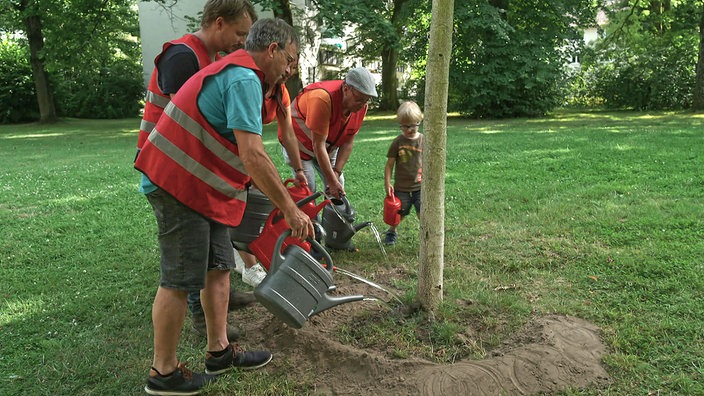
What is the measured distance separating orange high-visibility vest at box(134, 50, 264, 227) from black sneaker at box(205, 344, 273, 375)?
79 cm

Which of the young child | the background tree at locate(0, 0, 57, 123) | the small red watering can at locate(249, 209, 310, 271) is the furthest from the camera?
the background tree at locate(0, 0, 57, 123)

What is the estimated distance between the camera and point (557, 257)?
4371 mm

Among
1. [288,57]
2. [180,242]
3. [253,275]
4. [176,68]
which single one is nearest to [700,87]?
[253,275]

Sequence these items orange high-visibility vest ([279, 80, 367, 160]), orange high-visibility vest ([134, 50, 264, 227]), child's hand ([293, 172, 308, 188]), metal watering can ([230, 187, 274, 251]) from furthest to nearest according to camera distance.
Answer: orange high-visibility vest ([279, 80, 367, 160]) → child's hand ([293, 172, 308, 188]) → metal watering can ([230, 187, 274, 251]) → orange high-visibility vest ([134, 50, 264, 227])

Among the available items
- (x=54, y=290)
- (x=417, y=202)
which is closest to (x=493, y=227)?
(x=417, y=202)

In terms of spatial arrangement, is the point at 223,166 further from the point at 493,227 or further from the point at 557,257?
the point at 493,227

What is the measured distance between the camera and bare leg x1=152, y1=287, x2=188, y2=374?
2582 mm

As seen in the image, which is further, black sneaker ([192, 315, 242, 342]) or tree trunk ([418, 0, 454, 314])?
black sneaker ([192, 315, 242, 342])

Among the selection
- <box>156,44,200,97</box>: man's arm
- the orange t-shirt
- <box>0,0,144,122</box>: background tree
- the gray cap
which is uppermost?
<box>0,0,144,122</box>: background tree

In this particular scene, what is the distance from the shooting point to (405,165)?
5.12m

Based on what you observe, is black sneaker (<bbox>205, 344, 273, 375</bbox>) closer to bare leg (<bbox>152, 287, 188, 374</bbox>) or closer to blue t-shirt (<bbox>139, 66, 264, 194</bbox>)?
bare leg (<bbox>152, 287, 188, 374</bbox>)

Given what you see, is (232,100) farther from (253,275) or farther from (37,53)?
(37,53)

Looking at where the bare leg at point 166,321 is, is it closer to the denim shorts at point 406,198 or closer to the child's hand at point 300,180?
the child's hand at point 300,180

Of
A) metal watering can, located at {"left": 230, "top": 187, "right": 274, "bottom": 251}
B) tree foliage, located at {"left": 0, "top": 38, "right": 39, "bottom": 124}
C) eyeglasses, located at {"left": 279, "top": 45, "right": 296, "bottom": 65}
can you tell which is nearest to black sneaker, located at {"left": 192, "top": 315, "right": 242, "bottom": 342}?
metal watering can, located at {"left": 230, "top": 187, "right": 274, "bottom": 251}
